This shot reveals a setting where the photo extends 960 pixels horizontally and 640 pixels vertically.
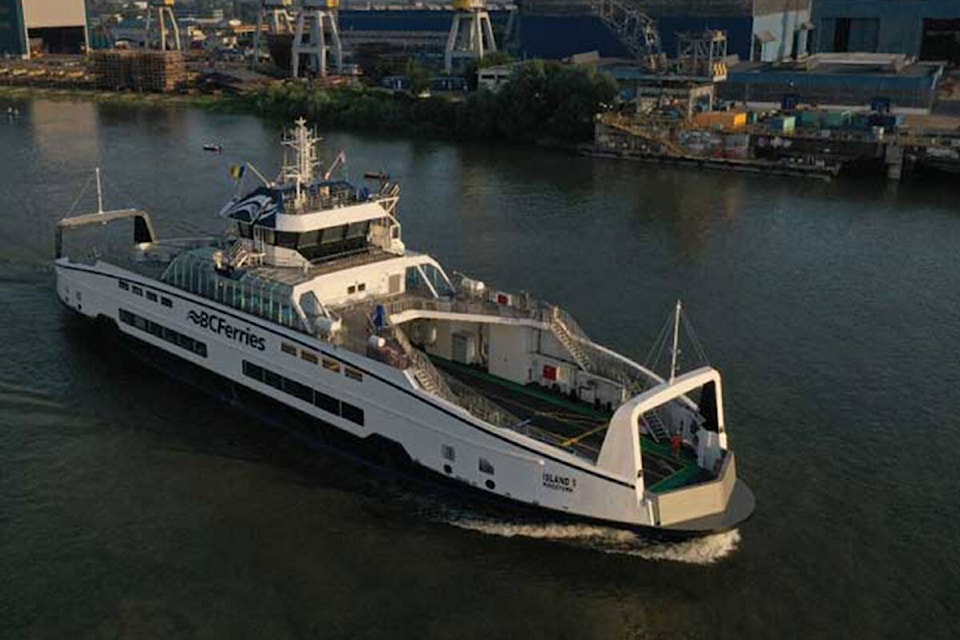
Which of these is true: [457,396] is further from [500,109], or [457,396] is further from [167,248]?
[500,109]

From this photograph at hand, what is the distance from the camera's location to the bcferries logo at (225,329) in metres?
30.2

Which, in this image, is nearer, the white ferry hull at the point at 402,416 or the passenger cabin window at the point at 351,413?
the white ferry hull at the point at 402,416

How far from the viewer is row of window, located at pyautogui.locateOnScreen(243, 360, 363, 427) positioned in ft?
91.9

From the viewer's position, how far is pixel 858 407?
33406mm

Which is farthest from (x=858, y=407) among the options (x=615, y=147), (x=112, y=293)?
(x=615, y=147)

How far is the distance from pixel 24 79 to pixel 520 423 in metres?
140

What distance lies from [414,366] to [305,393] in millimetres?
4486

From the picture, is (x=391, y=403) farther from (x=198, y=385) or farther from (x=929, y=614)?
(x=929, y=614)

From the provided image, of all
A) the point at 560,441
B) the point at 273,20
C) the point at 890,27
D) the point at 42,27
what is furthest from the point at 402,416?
the point at 42,27

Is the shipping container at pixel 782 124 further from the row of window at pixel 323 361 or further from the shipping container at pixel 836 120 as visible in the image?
the row of window at pixel 323 361

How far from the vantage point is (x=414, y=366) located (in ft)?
87.3

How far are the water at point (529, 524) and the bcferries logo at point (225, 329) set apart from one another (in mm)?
2646

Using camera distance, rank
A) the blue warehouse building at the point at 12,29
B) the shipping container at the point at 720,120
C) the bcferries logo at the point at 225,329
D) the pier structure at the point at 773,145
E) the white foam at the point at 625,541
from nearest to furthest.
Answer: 1. the white foam at the point at 625,541
2. the bcferries logo at the point at 225,329
3. the pier structure at the point at 773,145
4. the shipping container at the point at 720,120
5. the blue warehouse building at the point at 12,29

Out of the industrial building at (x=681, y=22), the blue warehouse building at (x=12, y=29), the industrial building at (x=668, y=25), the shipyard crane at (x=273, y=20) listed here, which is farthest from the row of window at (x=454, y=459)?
the blue warehouse building at (x=12, y=29)
